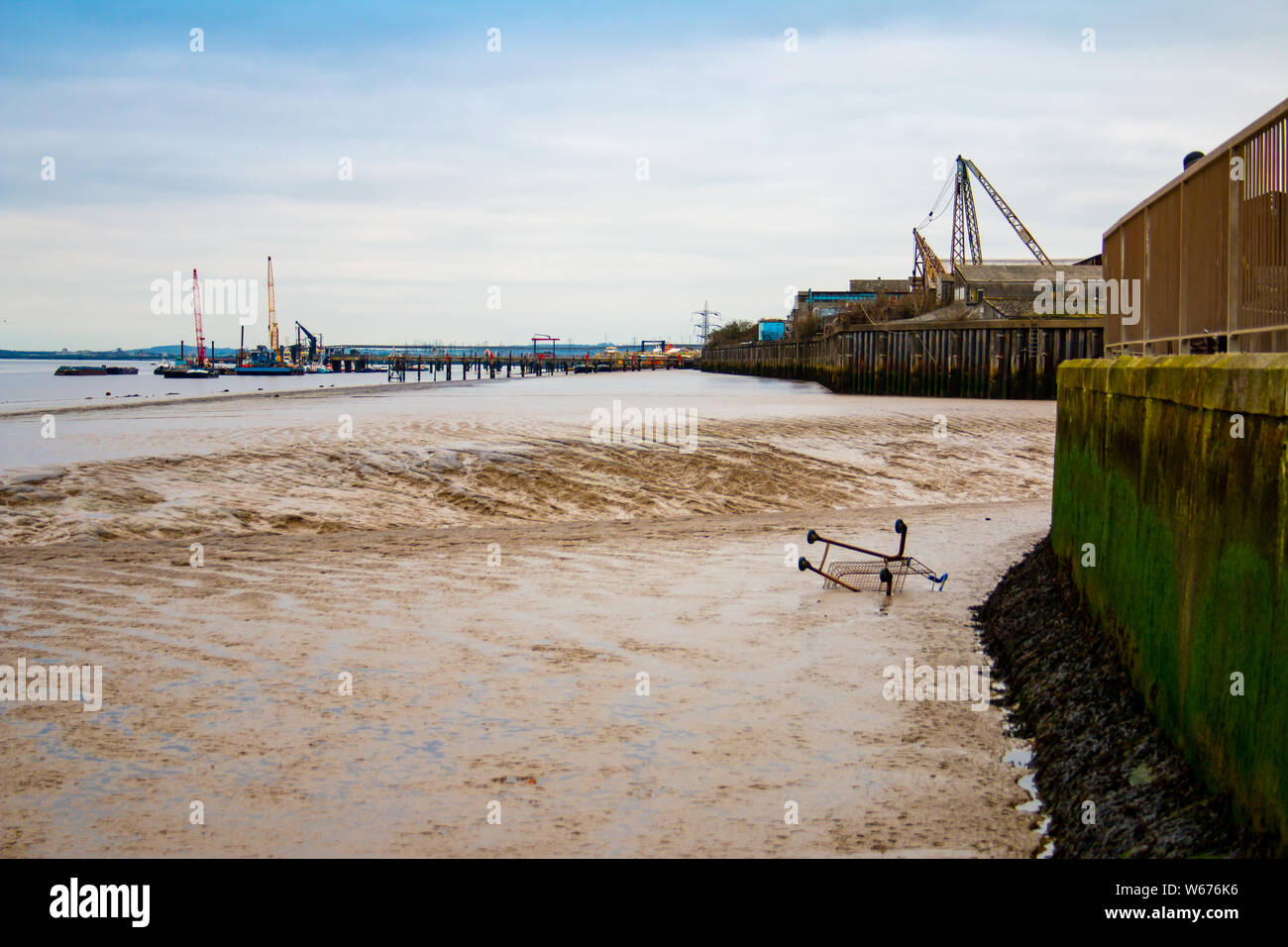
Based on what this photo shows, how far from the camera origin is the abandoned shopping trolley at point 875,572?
11.6 metres

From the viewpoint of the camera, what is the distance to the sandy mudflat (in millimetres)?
5883

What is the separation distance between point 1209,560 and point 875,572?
24.3ft

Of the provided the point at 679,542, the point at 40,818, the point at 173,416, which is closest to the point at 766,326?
the point at 173,416

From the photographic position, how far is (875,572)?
497 inches

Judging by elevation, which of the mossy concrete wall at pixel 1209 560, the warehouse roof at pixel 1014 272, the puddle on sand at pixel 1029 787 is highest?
the warehouse roof at pixel 1014 272

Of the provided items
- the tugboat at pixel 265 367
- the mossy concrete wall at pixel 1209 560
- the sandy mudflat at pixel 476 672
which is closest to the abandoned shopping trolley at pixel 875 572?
the sandy mudflat at pixel 476 672

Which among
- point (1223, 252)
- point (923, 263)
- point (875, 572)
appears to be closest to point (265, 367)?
point (923, 263)

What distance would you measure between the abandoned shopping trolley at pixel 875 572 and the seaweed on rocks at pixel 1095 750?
147 centimetres

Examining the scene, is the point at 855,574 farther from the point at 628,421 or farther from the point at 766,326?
the point at 766,326

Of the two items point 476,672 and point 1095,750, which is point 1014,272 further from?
point 1095,750

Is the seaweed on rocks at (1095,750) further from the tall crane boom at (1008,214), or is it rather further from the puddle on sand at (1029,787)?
the tall crane boom at (1008,214)

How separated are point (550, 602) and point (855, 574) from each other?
3.72m

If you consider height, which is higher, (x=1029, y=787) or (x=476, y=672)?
(x=476, y=672)

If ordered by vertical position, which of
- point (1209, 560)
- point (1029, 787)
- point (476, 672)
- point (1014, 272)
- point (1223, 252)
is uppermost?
point (1014, 272)
